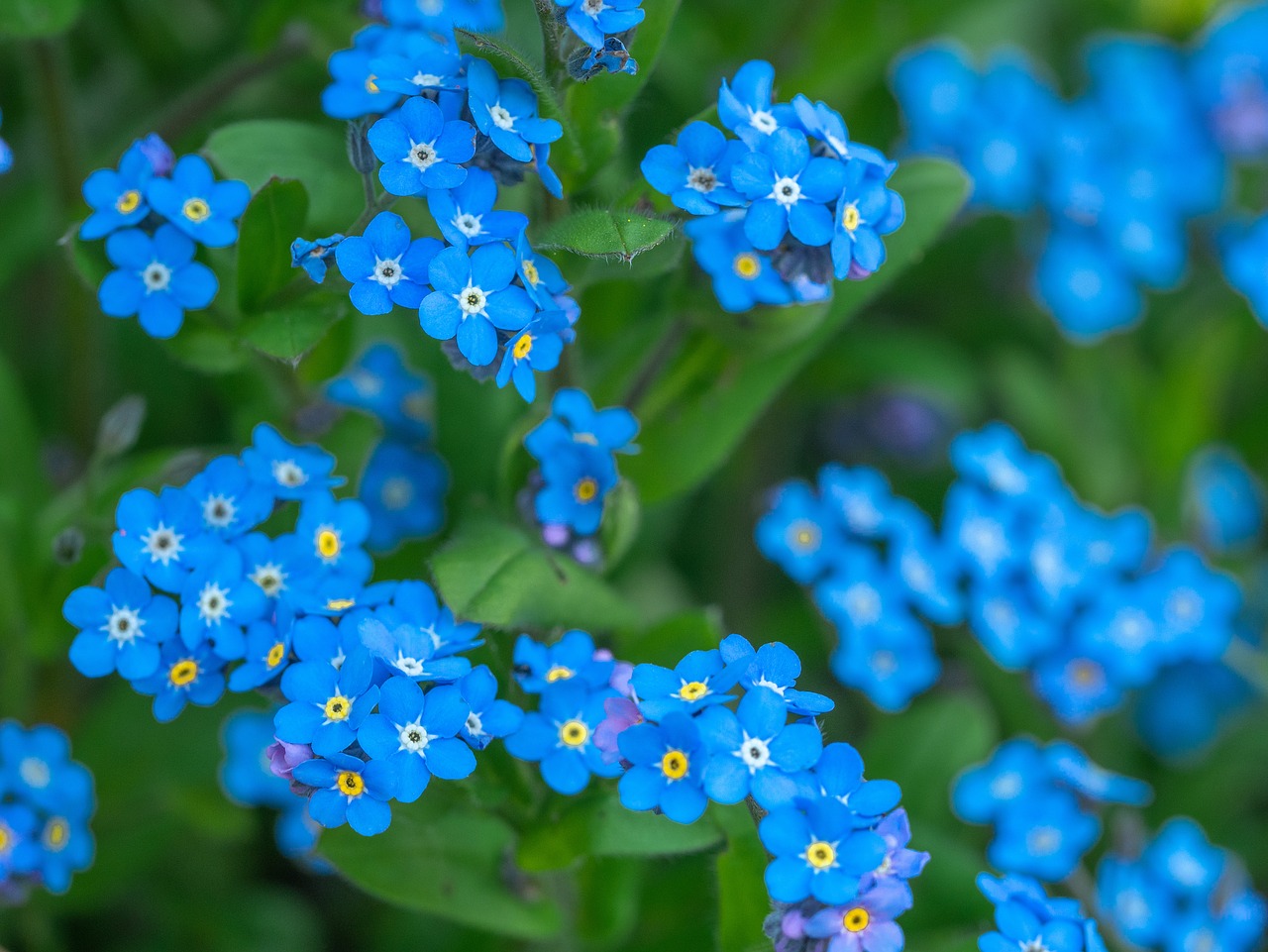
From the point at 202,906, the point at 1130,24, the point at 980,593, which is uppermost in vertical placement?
the point at 1130,24

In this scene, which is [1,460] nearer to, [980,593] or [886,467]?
[980,593]

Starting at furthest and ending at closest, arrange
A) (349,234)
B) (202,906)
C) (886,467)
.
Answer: (886,467), (202,906), (349,234)

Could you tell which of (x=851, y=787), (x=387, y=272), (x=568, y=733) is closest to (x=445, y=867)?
(x=568, y=733)

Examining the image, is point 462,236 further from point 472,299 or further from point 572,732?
point 572,732

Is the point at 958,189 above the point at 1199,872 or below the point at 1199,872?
above

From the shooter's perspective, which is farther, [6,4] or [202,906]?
[202,906]

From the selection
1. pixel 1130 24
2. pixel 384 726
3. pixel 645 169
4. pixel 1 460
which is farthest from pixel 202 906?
pixel 1130 24

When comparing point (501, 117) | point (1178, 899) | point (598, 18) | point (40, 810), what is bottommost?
point (1178, 899)

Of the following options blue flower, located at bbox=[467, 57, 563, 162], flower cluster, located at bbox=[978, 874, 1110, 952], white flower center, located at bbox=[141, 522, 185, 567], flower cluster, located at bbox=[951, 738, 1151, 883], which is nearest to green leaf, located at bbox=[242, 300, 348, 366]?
white flower center, located at bbox=[141, 522, 185, 567]
